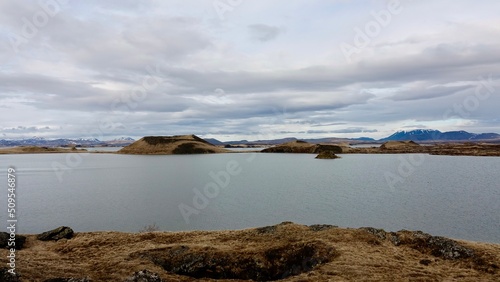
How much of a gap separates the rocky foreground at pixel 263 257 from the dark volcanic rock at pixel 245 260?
0.06m

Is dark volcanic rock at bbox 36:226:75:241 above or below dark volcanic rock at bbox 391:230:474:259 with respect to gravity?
below

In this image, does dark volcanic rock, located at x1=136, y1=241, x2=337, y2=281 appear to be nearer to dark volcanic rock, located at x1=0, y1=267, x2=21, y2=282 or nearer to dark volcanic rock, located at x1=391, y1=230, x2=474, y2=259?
dark volcanic rock, located at x1=391, y1=230, x2=474, y2=259

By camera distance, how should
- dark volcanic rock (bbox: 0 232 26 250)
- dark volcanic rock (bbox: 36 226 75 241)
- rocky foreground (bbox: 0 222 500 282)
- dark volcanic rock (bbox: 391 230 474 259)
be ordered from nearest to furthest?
rocky foreground (bbox: 0 222 500 282)
dark volcanic rock (bbox: 391 230 474 259)
dark volcanic rock (bbox: 0 232 26 250)
dark volcanic rock (bbox: 36 226 75 241)

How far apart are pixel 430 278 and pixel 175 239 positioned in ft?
61.2

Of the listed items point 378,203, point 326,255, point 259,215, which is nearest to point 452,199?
point 378,203

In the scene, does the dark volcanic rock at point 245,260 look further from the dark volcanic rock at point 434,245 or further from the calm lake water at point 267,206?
the calm lake water at point 267,206

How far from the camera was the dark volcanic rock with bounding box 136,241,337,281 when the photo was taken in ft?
70.2

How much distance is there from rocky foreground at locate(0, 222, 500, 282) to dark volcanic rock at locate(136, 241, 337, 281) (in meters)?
0.06

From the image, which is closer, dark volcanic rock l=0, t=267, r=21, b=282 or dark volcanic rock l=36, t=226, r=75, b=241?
dark volcanic rock l=0, t=267, r=21, b=282

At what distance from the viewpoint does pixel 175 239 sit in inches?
1096

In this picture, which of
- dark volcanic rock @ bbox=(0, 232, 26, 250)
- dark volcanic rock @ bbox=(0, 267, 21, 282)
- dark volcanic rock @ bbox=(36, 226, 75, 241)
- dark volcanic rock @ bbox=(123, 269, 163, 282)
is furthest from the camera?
dark volcanic rock @ bbox=(36, 226, 75, 241)

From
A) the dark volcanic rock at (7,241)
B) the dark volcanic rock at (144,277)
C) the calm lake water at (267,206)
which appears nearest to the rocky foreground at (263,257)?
the dark volcanic rock at (144,277)

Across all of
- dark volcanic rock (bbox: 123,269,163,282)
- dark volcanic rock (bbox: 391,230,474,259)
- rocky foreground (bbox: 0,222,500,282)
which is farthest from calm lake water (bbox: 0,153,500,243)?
dark volcanic rock (bbox: 123,269,163,282)

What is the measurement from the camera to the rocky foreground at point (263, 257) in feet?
60.4
